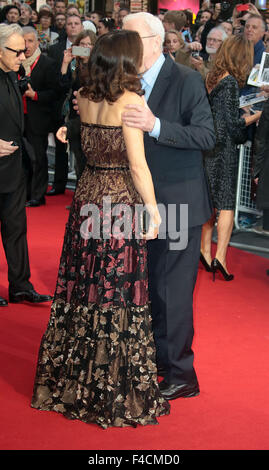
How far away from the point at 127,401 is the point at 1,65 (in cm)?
241

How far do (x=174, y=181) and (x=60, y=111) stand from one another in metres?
5.02

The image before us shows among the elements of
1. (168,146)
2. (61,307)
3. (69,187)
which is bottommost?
(69,187)

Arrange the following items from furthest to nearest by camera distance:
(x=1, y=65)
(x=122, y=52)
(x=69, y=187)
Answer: (x=69, y=187), (x=1, y=65), (x=122, y=52)

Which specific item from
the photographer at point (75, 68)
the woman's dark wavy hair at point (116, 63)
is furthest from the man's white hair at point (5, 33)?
the woman's dark wavy hair at point (116, 63)

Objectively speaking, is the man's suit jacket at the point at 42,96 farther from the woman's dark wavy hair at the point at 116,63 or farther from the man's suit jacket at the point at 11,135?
the woman's dark wavy hair at the point at 116,63

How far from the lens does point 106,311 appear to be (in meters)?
3.14

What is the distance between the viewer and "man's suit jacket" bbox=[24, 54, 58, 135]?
7.65 meters

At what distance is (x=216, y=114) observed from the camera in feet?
17.7

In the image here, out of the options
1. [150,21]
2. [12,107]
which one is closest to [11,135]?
[12,107]

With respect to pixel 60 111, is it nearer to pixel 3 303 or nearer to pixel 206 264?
pixel 206 264

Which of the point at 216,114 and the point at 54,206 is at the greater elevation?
the point at 216,114

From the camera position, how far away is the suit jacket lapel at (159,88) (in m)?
3.25

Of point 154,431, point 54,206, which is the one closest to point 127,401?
point 154,431

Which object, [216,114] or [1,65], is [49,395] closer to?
[1,65]
